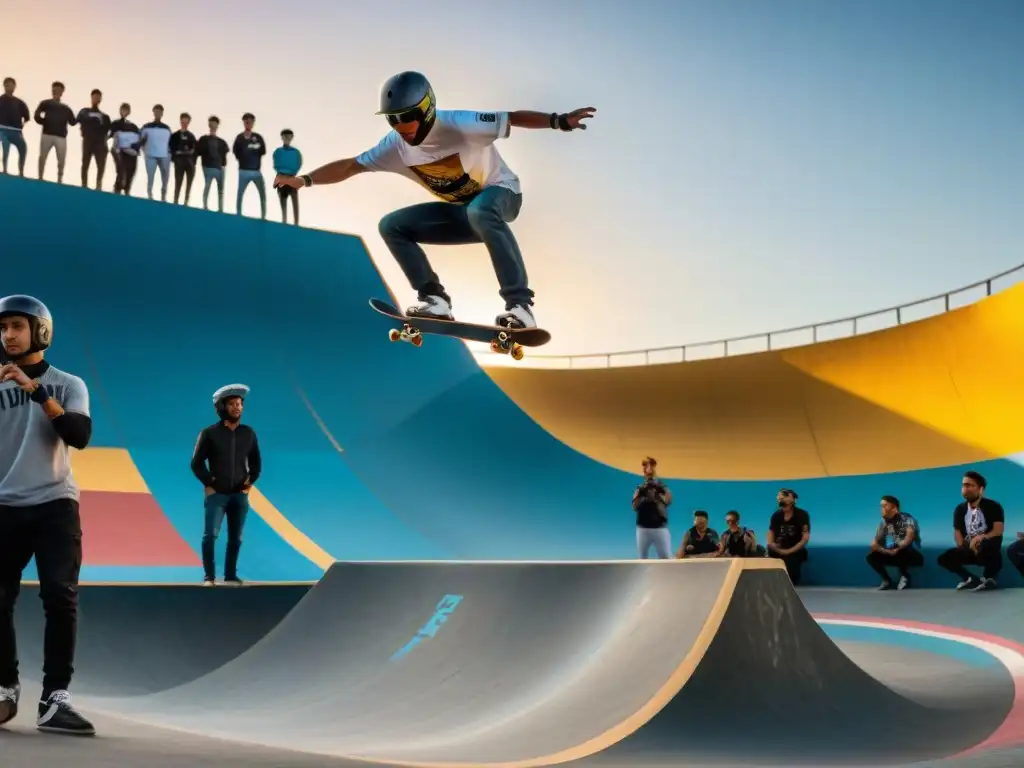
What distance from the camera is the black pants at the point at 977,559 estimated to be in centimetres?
1099

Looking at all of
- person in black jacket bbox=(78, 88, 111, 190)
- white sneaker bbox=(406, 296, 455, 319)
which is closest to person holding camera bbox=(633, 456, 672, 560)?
white sneaker bbox=(406, 296, 455, 319)

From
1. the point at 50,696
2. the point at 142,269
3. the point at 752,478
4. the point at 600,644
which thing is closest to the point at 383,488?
the point at 142,269

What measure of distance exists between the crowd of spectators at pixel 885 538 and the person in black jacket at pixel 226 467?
421 cm

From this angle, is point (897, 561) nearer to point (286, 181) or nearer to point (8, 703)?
point (286, 181)

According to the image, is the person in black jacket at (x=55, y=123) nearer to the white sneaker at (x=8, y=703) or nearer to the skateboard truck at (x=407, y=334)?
the skateboard truck at (x=407, y=334)

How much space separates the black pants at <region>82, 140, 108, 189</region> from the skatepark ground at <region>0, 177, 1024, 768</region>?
547 mm

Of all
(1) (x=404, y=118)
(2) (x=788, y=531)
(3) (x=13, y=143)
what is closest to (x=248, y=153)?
(3) (x=13, y=143)

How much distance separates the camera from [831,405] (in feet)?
59.2

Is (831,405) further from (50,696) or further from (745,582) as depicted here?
(50,696)

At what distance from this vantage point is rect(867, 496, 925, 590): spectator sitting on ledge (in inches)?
483

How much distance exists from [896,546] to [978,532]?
57.9 inches

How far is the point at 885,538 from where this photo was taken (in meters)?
12.5

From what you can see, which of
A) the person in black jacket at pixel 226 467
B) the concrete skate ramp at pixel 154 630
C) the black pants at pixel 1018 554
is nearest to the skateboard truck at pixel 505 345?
the person in black jacket at pixel 226 467

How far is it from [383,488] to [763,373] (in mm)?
7110
